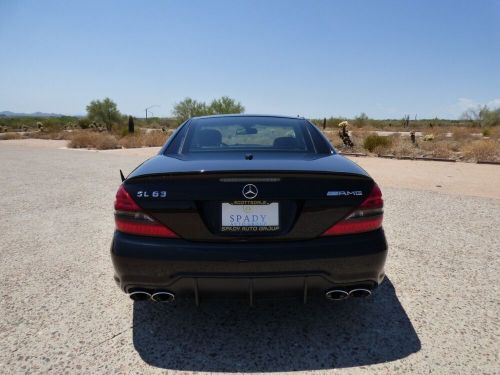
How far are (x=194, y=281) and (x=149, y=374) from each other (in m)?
0.58

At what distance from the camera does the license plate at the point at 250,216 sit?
208 centimetres

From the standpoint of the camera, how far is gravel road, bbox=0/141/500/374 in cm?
218

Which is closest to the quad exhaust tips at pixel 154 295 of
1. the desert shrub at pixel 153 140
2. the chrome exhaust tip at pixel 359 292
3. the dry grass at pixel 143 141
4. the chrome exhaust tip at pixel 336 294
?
the chrome exhaust tip at pixel 336 294

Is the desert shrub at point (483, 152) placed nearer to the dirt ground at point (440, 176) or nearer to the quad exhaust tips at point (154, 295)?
the dirt ground at point (440, 176)

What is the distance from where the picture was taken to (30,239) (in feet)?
14.9

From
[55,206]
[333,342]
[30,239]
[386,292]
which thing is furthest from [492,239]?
[55,206]

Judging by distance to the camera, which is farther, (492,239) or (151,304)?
(492,239)

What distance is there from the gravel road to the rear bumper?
1.45ft

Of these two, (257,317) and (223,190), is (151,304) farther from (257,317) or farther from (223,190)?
(223,190)

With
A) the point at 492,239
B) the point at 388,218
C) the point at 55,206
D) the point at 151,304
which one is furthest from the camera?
the point at 55,206

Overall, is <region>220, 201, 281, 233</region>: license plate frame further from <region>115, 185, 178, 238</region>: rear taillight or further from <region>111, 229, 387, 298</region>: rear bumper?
<region>115, 185, 178, 238</region>: rear taillight

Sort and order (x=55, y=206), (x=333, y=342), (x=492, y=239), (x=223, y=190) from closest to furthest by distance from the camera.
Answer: (x=223, y=190), (x=333, y=342), (x=492, y=239), (x=55, y=206)

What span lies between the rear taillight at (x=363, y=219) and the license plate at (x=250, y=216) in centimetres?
33

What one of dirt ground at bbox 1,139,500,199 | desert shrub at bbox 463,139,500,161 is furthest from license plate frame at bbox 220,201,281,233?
desert shrub at bbox 463,139,500,161
